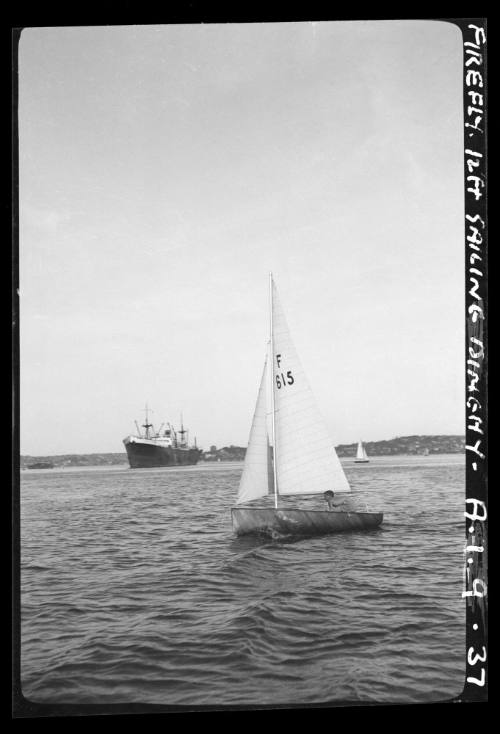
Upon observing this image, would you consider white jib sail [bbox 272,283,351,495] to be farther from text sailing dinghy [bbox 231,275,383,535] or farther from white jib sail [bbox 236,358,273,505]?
white jib sail [bbox 236,358,273,505]

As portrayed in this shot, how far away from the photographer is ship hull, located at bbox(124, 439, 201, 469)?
6325 centimetres

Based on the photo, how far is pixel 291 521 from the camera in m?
12.4

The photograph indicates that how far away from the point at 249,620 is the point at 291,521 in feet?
17.2

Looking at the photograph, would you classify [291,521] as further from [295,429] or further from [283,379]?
[283,379]

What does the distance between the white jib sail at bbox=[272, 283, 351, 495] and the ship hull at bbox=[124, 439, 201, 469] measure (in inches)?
1991

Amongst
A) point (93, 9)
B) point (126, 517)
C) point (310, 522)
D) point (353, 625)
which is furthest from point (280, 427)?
point (126, 517)

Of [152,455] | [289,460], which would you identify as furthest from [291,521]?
[152,455]

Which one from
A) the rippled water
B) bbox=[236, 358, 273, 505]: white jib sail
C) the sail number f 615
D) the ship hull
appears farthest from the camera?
the ship hull

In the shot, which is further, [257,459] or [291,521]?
[257,459]

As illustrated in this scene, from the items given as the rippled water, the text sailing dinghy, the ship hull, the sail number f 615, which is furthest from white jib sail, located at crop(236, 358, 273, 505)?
the ship hull

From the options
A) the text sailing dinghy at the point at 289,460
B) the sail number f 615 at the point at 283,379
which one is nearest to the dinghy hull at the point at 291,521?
the text sailing dinghy at the point at 289,460

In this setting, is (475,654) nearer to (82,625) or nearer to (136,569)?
(82,625)

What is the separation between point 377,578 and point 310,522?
3216mm

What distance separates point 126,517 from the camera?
856 inches
